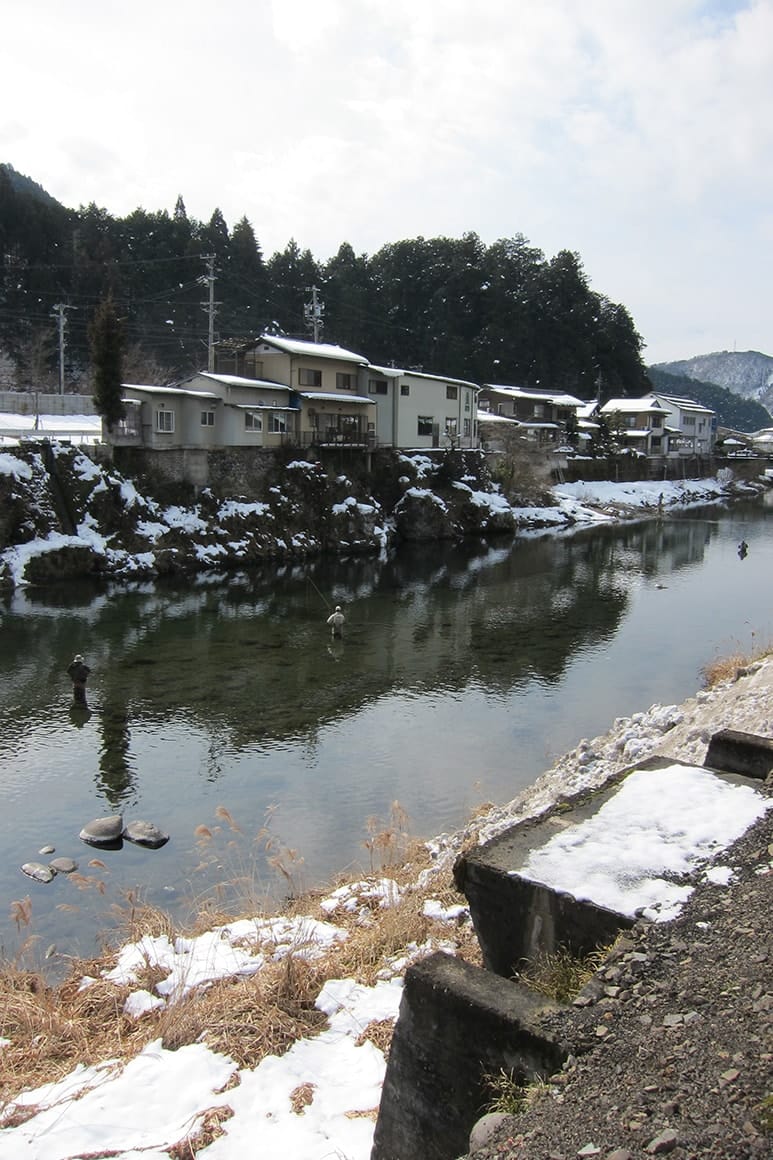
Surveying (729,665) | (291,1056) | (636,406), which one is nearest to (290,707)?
(729,665)

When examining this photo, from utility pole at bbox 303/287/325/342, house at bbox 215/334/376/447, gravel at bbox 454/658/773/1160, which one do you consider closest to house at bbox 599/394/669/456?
utility pole at bbox 303/287/325/342

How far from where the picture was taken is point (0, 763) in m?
14.6

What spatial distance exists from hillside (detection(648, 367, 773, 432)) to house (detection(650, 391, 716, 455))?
6911 cm

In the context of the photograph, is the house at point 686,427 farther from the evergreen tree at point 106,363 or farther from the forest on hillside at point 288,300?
the evergreen tree at point 106,363

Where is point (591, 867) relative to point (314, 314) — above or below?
below

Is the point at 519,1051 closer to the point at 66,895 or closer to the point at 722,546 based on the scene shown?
the point at 66,895

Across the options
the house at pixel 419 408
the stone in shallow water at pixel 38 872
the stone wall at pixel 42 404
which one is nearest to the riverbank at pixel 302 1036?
the stone in shallow water at pixel 38 872

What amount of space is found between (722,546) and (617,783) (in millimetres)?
41523

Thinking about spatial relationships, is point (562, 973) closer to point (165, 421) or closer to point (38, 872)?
point (38, 872)

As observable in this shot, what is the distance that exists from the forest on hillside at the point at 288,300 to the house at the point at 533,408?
12.5m

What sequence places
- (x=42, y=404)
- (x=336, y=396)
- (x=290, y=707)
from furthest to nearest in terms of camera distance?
1. (x=336, y=396)
2. (x=42, y=404)
3. (x=290, y=707)

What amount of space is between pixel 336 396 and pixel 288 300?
3444cm

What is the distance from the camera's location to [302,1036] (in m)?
6.12

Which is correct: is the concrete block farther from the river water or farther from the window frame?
the window frame
